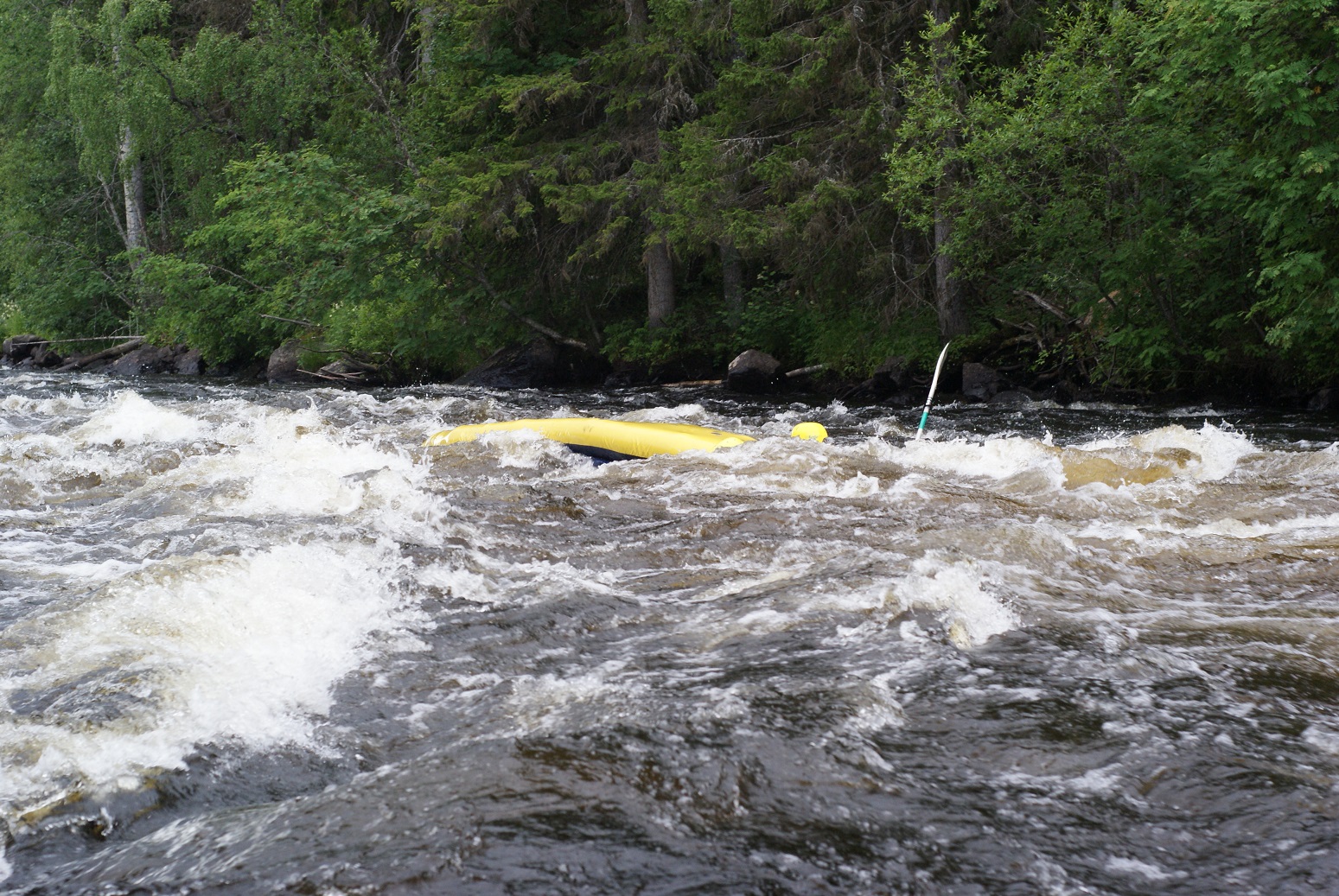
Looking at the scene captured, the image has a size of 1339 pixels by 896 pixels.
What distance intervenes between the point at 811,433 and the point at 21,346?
24342mm

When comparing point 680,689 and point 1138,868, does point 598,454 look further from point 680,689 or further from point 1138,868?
point 1138,868

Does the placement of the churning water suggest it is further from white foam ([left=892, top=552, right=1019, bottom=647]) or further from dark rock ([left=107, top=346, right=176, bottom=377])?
dark rock ([left=107, top=346, right=176, bottom=377])

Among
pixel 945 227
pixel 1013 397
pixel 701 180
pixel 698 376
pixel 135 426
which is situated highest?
pixel 701 180

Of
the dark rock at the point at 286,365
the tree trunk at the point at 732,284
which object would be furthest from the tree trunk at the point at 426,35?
the tree trunk at the point at 732,284

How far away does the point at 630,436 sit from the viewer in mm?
7852


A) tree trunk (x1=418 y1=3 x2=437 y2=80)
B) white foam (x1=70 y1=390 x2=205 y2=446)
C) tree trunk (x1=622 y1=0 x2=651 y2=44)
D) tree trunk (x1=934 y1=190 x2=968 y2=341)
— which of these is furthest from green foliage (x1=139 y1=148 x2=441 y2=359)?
tree trunk (x1=934 y1=190 x2=968 y2=341)

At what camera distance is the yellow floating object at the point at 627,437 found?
7.69 m

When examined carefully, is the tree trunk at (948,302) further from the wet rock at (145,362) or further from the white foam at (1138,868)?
the wet rock at (145,362)

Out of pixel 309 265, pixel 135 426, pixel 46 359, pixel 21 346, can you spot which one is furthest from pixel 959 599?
pixel 21 346

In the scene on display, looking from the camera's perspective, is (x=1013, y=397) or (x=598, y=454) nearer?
(x=598, y=454)

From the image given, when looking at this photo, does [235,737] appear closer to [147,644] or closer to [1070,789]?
[147,644]

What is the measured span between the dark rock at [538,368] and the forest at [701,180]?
0.47m

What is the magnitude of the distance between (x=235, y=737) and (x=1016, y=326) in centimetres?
1214

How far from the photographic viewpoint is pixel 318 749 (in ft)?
10.00
